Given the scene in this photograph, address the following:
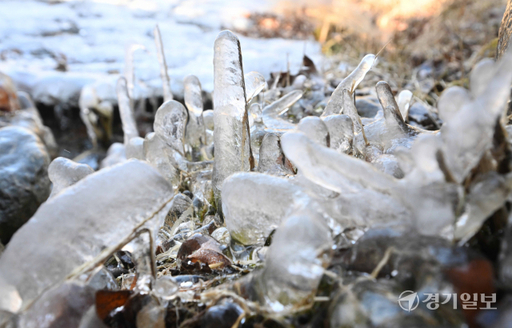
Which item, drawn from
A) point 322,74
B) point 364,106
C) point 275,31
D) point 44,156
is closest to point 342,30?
point 275,31

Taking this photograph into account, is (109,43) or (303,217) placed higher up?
(303,217)

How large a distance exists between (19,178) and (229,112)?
5.60ft

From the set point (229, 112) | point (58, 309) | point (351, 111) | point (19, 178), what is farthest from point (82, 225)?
point (19, 178)

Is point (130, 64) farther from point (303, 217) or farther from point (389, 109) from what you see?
point (303, 217)

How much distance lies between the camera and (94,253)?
502 millimetres

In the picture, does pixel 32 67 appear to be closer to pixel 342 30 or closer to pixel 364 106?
pixel 342 30

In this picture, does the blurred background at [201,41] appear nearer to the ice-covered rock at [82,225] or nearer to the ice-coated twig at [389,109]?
the ice-coated twig at [389,109]

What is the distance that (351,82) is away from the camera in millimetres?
923

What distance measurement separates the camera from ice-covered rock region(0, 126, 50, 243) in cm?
184

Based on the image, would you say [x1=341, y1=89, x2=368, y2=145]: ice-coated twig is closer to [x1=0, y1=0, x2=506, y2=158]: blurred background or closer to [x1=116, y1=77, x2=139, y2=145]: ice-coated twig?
[x1=116, y1=77, x2=139, y2=145]: ice-coated twig

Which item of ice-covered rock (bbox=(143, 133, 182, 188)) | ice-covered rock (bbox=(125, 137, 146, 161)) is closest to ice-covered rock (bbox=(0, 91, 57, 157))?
ice-covered rock (bbox=(125, 137, 146, 161))

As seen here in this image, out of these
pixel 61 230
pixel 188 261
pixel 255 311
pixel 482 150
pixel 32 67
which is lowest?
pixel 32 67

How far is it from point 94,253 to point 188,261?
0.25 m

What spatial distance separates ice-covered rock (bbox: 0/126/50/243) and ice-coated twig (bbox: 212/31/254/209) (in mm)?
1539
